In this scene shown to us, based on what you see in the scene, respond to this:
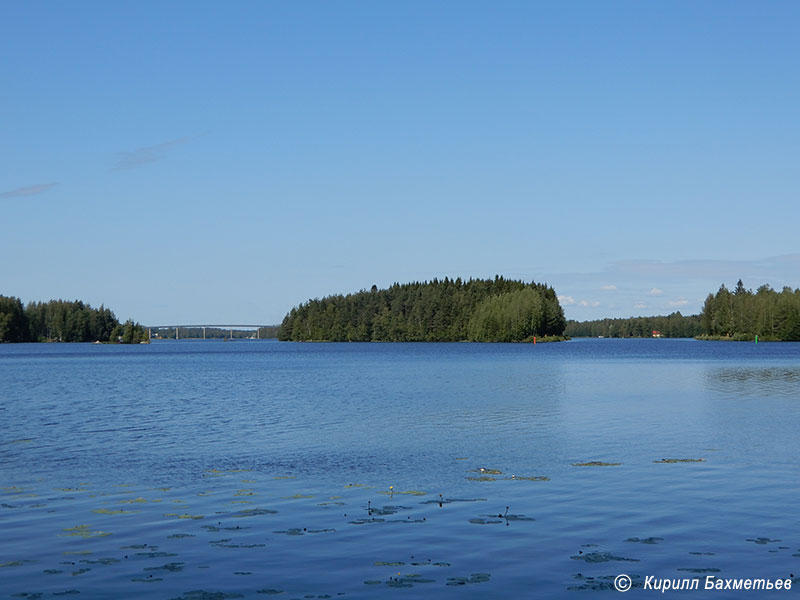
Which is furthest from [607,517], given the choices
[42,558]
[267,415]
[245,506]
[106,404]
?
[106,404]

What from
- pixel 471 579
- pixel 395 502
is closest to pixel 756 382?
pixel 395 502

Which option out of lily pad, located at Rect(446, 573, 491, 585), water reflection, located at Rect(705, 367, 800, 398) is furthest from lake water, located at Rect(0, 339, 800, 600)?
water reflection, located at Rect(705, 367, 800, 398)

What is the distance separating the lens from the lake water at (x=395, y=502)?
1783cm

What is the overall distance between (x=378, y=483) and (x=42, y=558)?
12.6 meters

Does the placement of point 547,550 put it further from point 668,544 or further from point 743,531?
point 743,531

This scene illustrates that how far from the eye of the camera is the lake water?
58.5 ft

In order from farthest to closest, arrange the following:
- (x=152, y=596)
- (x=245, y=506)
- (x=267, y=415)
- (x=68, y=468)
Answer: (x=267, y=415)
(x=68, y=468)
(x=245, y=506)
(x=152, y=596)

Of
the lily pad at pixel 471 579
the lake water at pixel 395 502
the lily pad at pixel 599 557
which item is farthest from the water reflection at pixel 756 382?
the lily pad at pixel 471 579

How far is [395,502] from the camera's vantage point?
2573cm

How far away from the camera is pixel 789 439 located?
1549 inches

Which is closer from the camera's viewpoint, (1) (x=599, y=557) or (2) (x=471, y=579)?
(2) (x=471, y=579)

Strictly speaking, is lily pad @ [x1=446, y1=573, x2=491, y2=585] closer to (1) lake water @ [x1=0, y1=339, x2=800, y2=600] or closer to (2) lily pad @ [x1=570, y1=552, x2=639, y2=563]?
(1) lake water @ [x1=0, y1=339, x2=800, y2=600]

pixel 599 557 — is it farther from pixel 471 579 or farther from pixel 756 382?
pixel 756 382

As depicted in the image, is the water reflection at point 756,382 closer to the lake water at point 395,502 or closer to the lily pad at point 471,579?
the lake water at point 395,502
